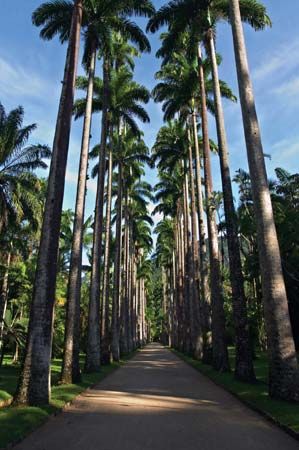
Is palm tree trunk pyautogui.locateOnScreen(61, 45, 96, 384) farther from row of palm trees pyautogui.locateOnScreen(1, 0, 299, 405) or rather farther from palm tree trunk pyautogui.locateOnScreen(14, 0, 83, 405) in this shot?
palm tree trunk pyautogui.locateOnScreen(14, 0, 83, 405)

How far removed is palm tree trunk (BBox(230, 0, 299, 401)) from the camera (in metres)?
9.52

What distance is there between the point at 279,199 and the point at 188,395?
60.9 feet

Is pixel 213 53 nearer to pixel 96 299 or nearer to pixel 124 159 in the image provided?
pixel 96 299

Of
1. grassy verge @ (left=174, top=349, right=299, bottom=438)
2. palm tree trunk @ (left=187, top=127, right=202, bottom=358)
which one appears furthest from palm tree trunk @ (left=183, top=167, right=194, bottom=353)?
grassy verge @ (left=174, top=349, right=299, bottom=438)

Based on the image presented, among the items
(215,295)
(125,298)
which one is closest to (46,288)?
(215,295)

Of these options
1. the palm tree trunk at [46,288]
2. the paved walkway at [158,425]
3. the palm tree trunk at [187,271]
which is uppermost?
the palm tree trunk at [187,271]

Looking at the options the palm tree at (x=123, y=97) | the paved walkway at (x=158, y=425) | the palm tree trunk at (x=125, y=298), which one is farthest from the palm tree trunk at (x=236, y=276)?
the palm tree trunk at (x=125, y=298)

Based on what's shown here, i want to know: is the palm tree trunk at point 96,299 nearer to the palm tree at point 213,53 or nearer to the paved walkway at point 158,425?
the palm tree at point 213,53

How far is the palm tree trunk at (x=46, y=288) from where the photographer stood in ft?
31.4

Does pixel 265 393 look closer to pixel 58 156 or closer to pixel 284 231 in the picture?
pixel 58 156

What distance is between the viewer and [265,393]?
35.5 ft

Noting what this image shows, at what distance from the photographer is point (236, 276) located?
1516 cm

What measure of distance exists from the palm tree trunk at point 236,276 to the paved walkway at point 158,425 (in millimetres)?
2010

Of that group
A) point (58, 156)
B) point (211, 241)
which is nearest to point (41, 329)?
point (58, 156)
